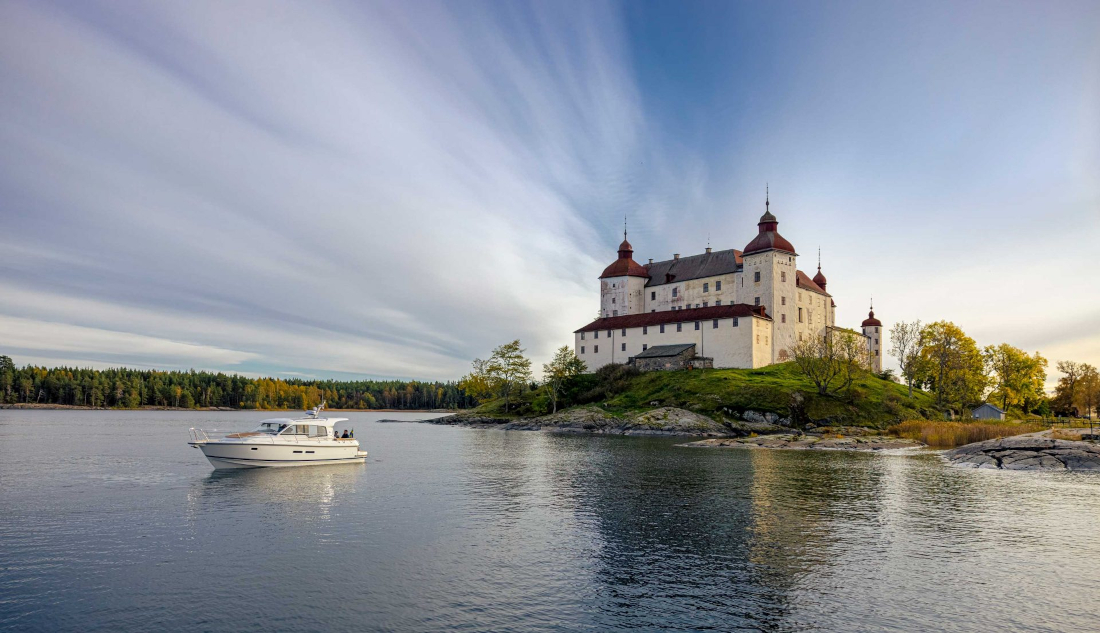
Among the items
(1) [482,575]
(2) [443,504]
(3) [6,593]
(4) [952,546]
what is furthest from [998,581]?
(3) [6,593]

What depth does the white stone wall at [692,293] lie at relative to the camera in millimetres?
126188

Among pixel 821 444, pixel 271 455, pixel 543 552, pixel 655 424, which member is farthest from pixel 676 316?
pixel 543 552

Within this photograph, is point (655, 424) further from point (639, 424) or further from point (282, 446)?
point (282, 446)

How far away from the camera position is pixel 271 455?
45781mm

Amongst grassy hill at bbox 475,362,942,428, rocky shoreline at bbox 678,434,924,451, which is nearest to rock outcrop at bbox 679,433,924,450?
rocky shoreline at bbox 678,434,924,451

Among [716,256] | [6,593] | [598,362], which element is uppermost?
[716,256]

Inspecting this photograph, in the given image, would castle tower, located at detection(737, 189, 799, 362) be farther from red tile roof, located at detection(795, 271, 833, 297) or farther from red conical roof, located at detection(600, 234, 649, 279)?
red conical roof, located at detection(600, 234, 649, 279)

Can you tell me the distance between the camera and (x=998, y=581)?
2044 cm

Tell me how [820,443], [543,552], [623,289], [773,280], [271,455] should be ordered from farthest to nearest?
[623,289], [773,280], [820,443], [271,455], [543,552]

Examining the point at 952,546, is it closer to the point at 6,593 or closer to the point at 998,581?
the point at 998,581

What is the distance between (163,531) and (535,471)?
26.6 meters

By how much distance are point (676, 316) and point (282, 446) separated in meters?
89.9

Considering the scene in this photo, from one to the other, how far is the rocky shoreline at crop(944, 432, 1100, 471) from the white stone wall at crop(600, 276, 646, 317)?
85.8 meters

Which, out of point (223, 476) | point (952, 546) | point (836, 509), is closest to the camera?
point (952, 546)
